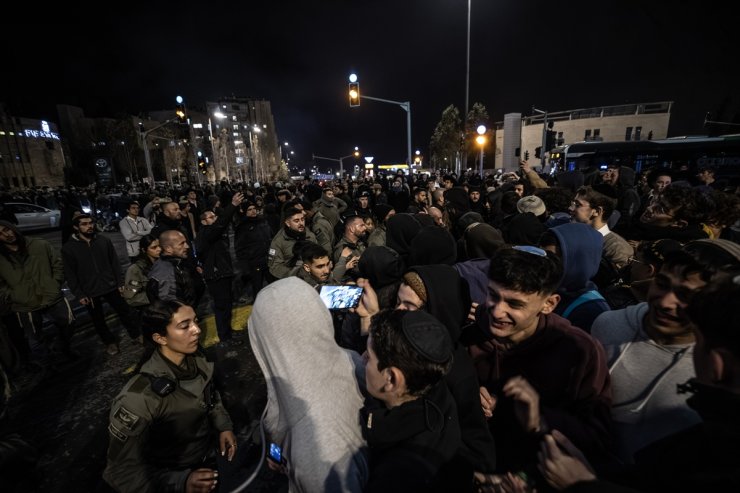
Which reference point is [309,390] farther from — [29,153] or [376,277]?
[29,153]

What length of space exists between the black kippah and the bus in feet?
50.7

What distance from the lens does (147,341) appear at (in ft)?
8.45

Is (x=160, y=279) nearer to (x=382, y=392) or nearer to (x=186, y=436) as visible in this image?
(x=186, y=436)

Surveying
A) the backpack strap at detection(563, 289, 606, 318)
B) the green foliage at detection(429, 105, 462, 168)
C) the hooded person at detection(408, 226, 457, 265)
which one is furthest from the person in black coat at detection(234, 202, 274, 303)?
the green foliage at detection(429, 105, 462, 168)

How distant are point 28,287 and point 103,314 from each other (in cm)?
100

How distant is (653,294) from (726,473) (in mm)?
1155

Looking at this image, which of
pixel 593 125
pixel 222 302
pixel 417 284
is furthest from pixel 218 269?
pixel 593 125

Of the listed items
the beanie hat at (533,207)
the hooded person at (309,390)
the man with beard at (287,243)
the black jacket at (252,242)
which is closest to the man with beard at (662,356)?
the hooded person at (309,390)

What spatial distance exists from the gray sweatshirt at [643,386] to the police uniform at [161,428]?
2630 mm

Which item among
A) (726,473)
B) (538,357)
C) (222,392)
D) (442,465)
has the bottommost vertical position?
(222,392)

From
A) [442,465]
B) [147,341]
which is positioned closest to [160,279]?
[147,341]

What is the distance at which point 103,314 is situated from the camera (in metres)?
5.35

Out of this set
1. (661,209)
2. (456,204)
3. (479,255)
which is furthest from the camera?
(456,204)

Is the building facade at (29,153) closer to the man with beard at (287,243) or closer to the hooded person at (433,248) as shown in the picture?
the man with beard at (287,243)
